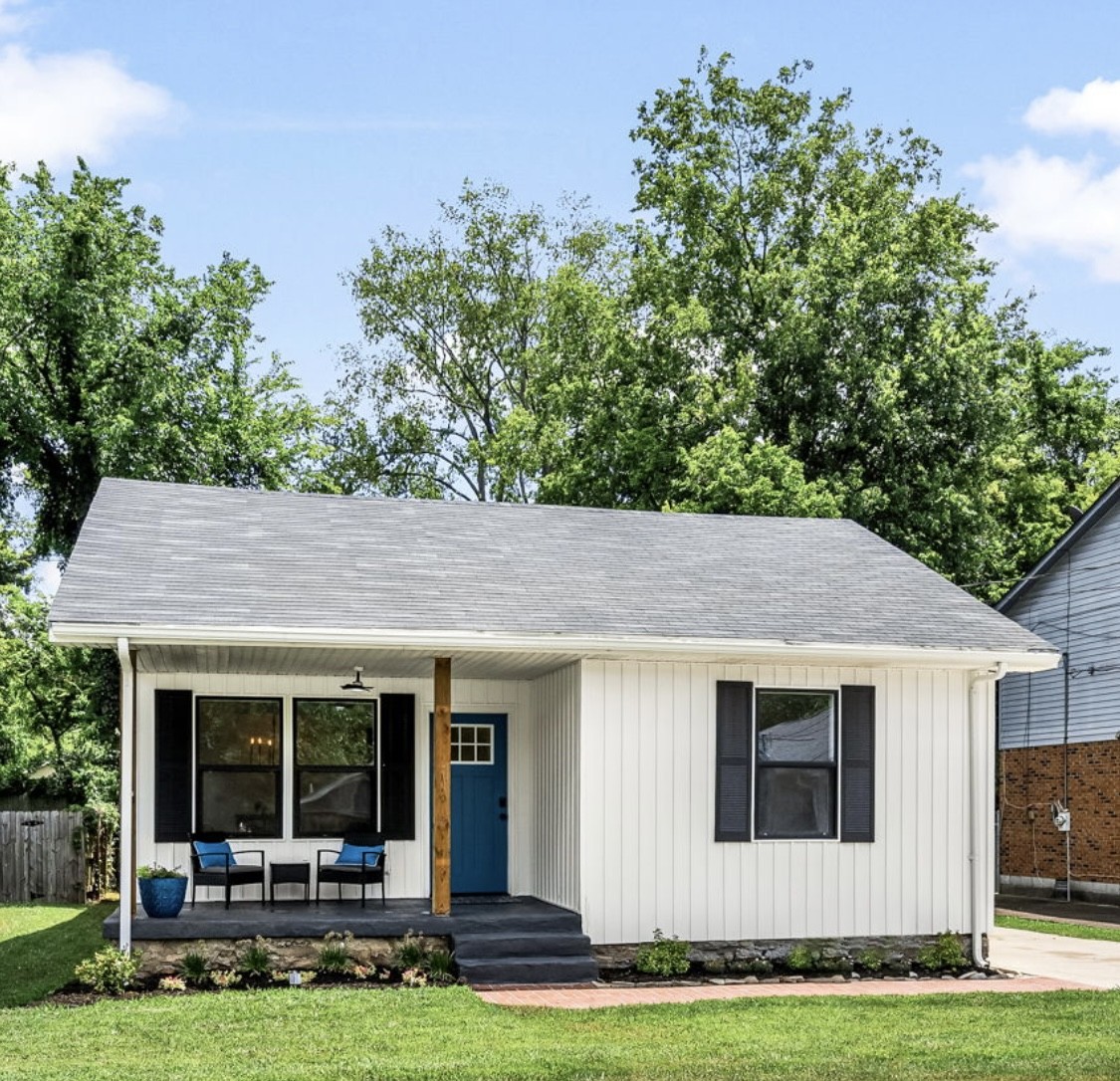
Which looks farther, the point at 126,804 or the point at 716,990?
the point at 716,990

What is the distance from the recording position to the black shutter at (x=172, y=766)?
1370 cm

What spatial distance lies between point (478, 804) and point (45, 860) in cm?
922

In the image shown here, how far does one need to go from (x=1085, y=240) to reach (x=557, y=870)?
A: 126ft

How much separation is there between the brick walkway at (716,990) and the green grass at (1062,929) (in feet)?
16.1

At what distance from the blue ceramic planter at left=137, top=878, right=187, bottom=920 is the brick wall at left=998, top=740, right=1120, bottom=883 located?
15.0 metres

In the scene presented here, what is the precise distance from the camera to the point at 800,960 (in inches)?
510

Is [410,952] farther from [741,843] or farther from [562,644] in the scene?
[741,843]

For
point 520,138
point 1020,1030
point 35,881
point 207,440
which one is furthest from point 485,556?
point 520,138

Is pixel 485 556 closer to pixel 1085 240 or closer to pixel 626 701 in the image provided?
pixel 626 701

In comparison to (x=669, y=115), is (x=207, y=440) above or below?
below

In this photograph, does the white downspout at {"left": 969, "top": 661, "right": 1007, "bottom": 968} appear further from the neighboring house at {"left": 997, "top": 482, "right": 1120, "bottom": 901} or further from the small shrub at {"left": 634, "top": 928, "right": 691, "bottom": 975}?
the neighboring house at {"left": 997, "top": 482, "right": 1120, "bottom": 901}

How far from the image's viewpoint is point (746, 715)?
1324 cm

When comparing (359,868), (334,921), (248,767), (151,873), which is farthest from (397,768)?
(151,873)

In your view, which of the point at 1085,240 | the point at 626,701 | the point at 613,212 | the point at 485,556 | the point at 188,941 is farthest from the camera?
the point at 1085,240
